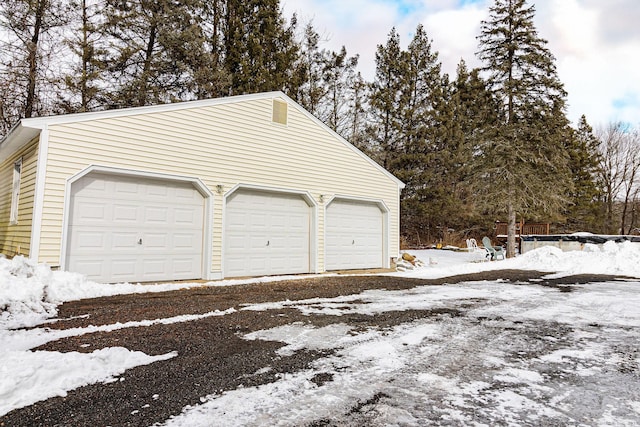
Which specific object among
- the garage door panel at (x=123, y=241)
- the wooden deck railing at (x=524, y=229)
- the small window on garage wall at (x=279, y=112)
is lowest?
the garage door panel at (x=123, y=241)

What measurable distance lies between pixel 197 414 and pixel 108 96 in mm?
15345

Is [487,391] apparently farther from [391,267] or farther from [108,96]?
[108,96]

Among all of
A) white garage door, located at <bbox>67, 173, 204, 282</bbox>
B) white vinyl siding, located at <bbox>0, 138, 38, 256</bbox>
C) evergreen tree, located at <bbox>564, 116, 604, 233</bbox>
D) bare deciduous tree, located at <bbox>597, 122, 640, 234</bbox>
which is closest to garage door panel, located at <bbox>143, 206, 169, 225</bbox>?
white garage door, located at <bbox>67, 173, 204, 282</bbox>

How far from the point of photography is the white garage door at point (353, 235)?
9.78 meters

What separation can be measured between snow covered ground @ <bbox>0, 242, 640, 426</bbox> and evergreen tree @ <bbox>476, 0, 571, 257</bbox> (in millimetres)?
11407

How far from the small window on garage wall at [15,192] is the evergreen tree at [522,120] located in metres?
15.8

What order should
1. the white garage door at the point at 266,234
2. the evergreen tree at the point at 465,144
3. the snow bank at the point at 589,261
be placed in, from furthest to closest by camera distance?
the evergreen tree at the point at 465,144 < the snow bank at the point at 589,261 < the white garage door at the point at 266,234

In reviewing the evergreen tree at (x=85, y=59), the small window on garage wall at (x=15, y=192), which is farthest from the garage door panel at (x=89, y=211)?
the evergreen tree at (x=85, y=59)

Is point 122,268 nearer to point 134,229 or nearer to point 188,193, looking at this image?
point 134,229

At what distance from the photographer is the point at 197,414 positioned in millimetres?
1898

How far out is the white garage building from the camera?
20.6 ft

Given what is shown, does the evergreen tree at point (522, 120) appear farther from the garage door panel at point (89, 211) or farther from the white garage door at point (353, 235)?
the garage door panel at point (89, 211)

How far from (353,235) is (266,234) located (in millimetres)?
2713

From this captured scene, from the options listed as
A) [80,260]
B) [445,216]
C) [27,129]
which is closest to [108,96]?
[27,129]
